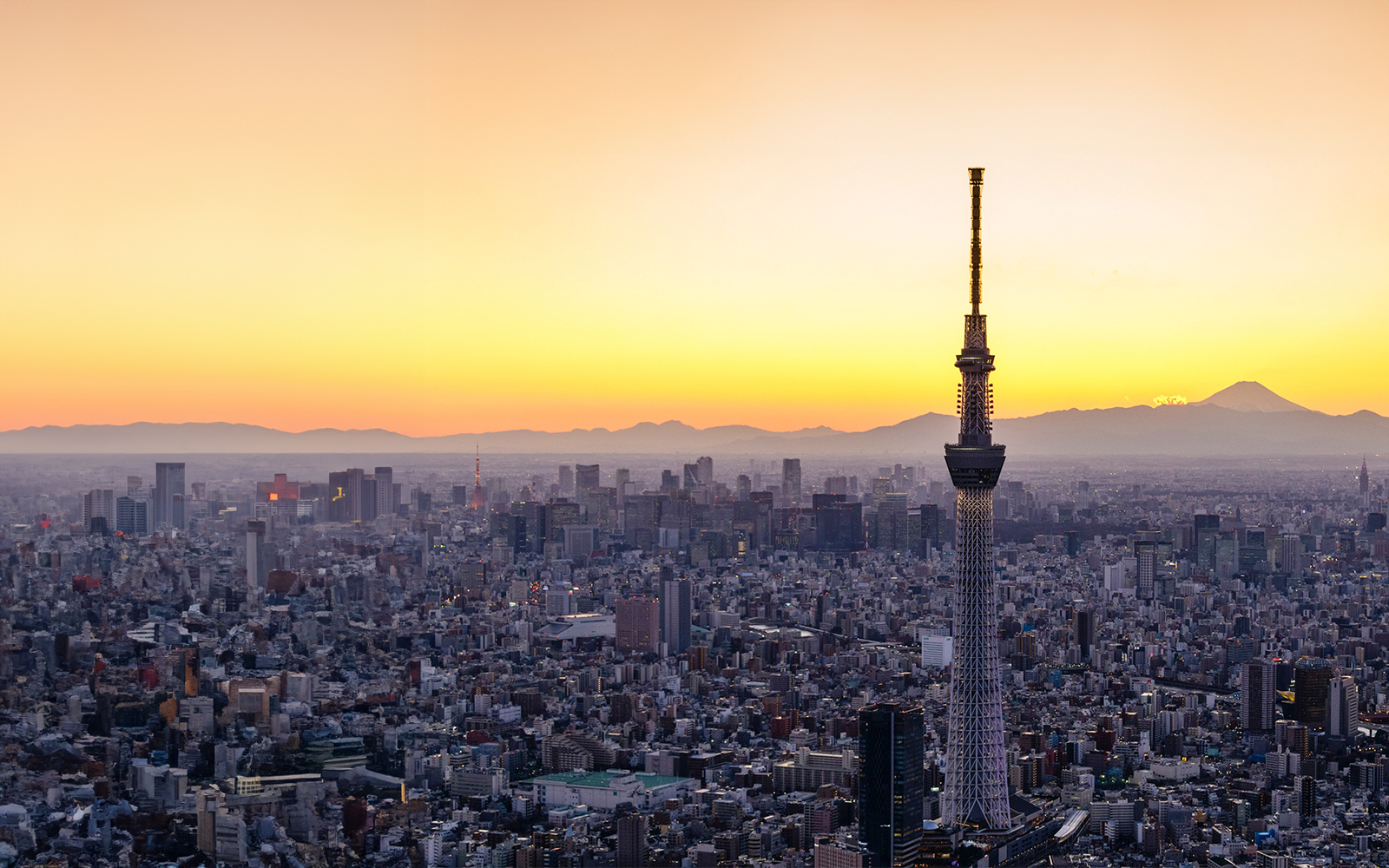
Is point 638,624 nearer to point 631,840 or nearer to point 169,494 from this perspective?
point 169,494

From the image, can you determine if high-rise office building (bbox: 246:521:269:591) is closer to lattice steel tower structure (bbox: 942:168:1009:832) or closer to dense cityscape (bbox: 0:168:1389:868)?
dense cityscape (bbox: 0:168:1389:868)

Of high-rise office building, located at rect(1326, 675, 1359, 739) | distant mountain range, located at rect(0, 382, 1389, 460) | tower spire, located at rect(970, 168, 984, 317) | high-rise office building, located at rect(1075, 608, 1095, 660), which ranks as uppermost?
tower spire, located at rect(970, 168, 984, 317)

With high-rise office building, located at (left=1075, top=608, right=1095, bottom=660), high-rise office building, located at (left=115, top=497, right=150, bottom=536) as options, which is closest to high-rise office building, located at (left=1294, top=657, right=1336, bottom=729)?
high-rise office building, located at (left=1075, top=608, right=1095, bottom=660)

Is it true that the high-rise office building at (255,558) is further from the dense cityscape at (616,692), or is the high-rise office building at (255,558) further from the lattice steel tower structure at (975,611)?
the lattice steel tower structure at (975,611)

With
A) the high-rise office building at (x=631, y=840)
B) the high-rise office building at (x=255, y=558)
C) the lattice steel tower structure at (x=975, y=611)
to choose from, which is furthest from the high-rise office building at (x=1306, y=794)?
the high-rise office building at (x=255, y=558)

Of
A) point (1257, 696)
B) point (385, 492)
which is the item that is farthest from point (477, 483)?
point (1257, 696)
